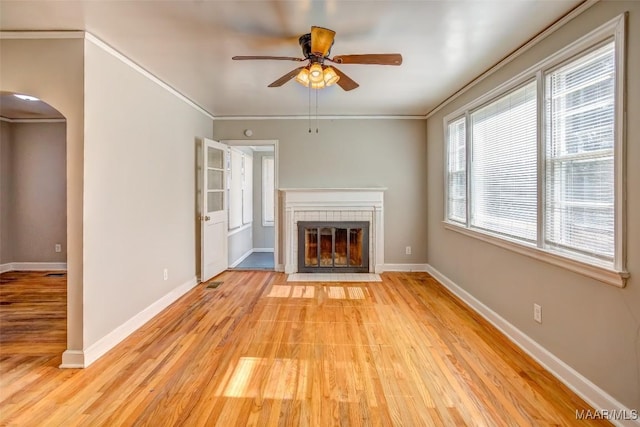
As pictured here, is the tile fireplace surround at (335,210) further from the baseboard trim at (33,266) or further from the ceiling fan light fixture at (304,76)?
the baseboard trim at (33,266)

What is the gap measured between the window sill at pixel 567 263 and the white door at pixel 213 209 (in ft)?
11.4

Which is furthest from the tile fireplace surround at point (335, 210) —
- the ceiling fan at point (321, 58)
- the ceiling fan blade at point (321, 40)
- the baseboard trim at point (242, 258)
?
the ceiling fan blade at point (321, 40)

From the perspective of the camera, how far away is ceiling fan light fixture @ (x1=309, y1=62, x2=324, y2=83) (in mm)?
2447

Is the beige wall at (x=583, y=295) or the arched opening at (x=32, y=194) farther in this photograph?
the arched opening at (x=32, y=194)

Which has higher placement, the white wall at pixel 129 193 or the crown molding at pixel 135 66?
the crown molding at pixel 135 66

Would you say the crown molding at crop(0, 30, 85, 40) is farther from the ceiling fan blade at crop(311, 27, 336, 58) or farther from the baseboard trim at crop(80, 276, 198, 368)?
the baseboard trim at crop(80, 276, 198, 368)

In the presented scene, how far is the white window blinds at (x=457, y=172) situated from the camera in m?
3.86

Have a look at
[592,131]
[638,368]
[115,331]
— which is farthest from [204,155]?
[638,368]

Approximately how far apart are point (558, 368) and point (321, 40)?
9.22ft

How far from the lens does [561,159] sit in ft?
7.23

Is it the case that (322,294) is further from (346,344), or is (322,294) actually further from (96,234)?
(96,234)

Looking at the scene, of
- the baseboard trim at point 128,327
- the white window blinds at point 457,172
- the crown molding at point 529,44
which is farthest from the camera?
the white window blinds at point 457,172

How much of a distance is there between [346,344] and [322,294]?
1.34 m

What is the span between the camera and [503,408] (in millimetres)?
Answer: 1842
